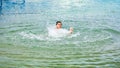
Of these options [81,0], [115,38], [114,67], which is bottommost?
[114,67]

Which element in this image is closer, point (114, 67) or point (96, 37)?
point (114, 67)

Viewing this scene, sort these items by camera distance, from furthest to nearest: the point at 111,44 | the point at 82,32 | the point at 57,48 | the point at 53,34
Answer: the point at 82,32
the point at 53,34
the point at 111,44
the point at 57,48

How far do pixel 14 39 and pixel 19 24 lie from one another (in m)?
4.34

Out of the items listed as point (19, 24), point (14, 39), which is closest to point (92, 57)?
point (14, 39)

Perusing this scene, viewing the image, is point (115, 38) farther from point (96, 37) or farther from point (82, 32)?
point (82, 32)

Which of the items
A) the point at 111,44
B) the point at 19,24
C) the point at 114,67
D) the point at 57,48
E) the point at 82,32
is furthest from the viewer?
the point at 19,24

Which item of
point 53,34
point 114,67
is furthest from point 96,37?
point 114,67

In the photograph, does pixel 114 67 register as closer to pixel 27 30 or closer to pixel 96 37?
pixel 96 37

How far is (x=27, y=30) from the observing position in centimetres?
1681

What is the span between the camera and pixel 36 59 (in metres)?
11.7

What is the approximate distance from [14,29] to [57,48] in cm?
461

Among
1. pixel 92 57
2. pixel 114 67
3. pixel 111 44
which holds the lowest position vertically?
pixel 114 67

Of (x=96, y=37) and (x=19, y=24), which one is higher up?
(x=19, y=24)

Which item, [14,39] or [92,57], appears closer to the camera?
[92,57]
